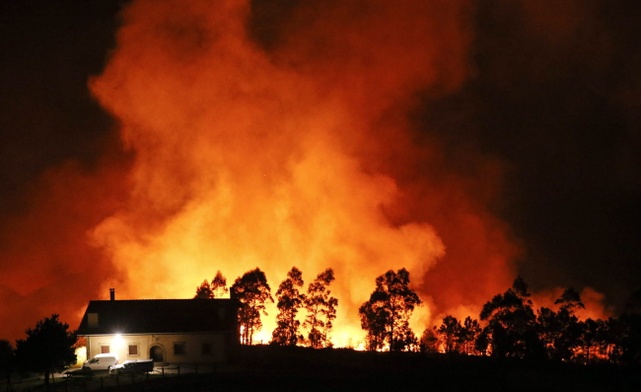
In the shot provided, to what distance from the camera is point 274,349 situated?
69.4 metres

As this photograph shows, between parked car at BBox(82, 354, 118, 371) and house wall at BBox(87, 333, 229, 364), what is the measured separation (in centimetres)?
340

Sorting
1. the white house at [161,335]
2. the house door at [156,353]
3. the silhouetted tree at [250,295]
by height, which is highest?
the silhouetted tree at [250,295]

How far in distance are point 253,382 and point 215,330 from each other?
54.0 feet

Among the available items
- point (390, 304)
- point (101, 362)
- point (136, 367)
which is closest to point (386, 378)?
point (390, 304)

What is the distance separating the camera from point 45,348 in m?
49.7

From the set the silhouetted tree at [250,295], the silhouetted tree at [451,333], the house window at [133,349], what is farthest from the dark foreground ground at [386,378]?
the silhouetted tree at [451,333]

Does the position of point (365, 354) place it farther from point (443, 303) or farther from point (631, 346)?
point (443, 303)

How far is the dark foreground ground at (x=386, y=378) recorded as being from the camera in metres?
48.5

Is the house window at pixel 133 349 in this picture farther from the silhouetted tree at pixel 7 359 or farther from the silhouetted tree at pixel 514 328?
the silhouetted tree at pixel 514 328

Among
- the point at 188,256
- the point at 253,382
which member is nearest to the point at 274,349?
the point at 253,382

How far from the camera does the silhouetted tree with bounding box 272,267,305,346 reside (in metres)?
72.4

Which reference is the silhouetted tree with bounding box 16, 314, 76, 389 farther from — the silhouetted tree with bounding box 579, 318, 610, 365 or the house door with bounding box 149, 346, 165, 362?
the silhouetted tree with bounding box 579, 318, 610, 365

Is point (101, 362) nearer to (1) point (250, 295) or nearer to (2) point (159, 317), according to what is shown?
(2) point (159, 317)

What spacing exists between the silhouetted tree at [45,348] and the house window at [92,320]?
14253 millimetres
